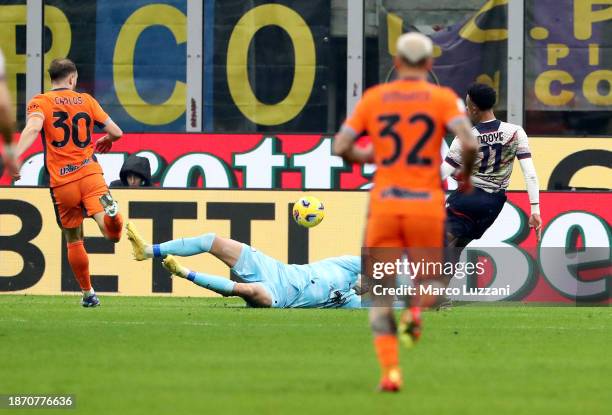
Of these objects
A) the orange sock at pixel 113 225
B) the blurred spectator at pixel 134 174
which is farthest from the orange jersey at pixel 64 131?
the blurred spectator at pixel 134 174

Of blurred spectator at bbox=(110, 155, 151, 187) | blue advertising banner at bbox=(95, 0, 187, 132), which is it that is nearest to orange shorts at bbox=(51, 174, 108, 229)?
blurred spectator at bbox=(110, 155, 151, 187)

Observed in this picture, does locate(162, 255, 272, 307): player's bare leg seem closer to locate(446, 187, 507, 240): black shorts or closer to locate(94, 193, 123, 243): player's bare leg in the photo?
locate(94, 193, 123, 243): player's bare leg

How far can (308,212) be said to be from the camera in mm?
15883

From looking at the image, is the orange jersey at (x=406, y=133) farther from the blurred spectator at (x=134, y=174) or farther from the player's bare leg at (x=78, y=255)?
the blurred spectator at (x=134, y=174)

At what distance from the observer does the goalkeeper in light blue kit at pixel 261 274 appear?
1438 cm

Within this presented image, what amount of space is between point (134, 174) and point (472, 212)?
204 inches

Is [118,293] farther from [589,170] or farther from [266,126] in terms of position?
[589,170]

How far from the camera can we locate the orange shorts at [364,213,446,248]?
28.6 ft

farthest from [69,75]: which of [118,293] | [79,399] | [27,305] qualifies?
[79,399]

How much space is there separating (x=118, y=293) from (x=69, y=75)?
3773mm

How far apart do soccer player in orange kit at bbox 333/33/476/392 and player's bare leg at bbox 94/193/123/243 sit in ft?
18.8

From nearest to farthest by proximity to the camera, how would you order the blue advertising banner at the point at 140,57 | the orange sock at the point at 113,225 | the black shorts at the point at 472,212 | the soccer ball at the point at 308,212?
the orange sock at the point at 113,225
the black shorts at the point at 472,212
the soccer ball at the point at 308,212
the blue advertising banner at the point at 140,57

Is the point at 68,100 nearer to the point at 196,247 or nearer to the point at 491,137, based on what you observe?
the point at 196,247

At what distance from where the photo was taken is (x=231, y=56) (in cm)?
2048
